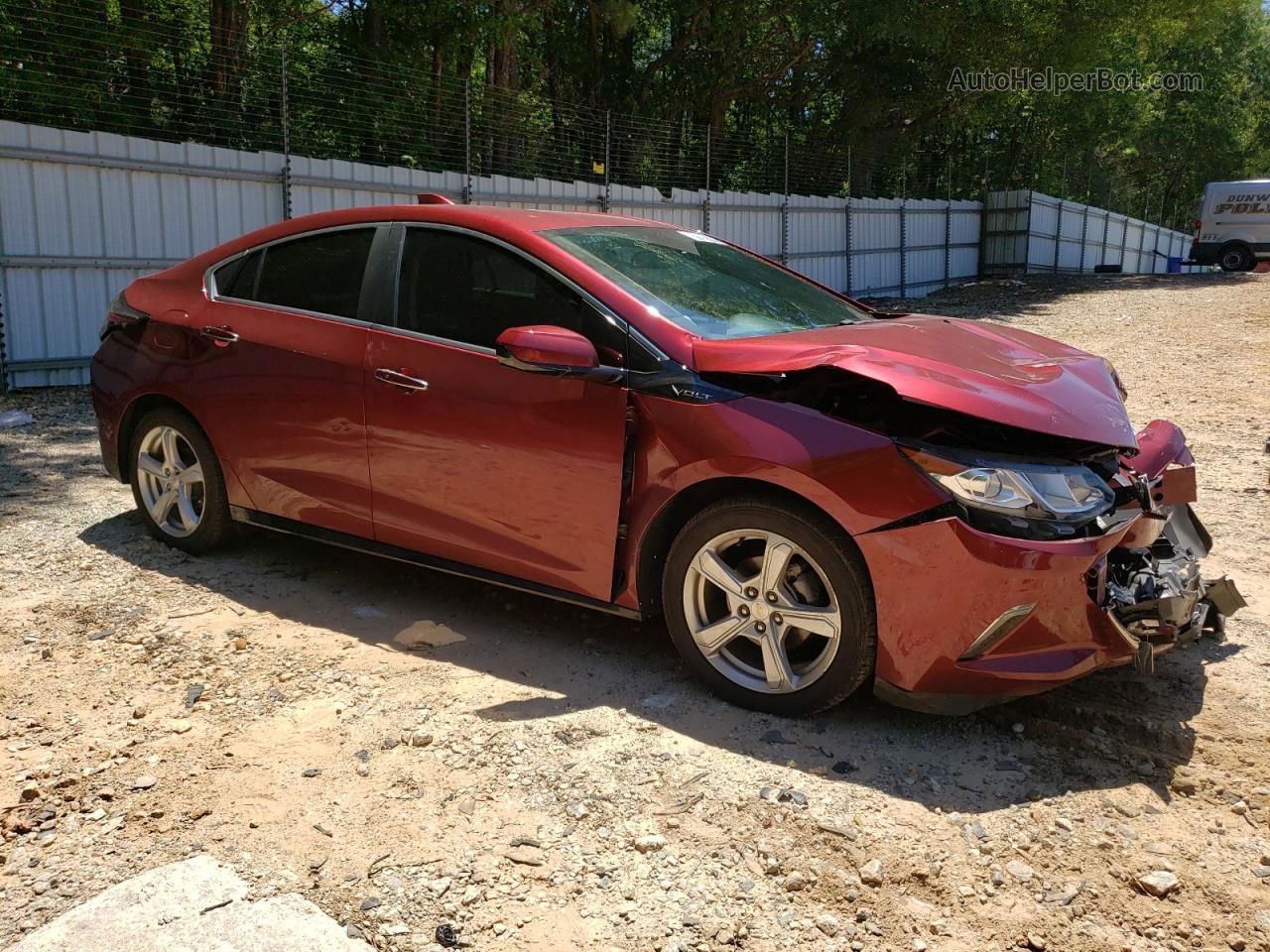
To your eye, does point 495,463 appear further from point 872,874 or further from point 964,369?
point 872,874

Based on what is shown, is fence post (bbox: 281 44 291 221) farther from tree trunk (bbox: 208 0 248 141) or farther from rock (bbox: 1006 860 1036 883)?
rock (bbox: 1006 860 1036 883)

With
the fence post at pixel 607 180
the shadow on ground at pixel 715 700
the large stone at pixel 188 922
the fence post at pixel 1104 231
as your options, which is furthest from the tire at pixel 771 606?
the fence post at pixel 1104 231

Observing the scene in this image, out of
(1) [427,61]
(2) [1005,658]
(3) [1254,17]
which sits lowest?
(2) [1005,658]

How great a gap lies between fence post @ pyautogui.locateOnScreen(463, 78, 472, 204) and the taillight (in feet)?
27.8

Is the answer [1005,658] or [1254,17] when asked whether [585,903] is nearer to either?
[1005,658]

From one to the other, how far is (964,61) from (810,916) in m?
23.5

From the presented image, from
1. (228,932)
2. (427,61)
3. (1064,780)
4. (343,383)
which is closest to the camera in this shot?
(228,932)

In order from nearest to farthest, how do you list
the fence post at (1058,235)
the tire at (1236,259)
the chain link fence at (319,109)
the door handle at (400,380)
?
the door handle at (400,380)
the chain link fence at (319,109)
the tire at (1236,259)
the fence post at (1058,235)

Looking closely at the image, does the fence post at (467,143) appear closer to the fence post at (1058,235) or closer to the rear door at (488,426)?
the rear door at (488,426)

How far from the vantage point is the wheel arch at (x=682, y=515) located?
3576mm

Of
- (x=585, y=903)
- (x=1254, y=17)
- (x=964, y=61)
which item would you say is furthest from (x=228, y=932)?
(x=1254, y=17)

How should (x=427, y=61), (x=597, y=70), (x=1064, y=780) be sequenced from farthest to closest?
(x=597, y=70), (x=427, y=61), (x=1064, y=780)

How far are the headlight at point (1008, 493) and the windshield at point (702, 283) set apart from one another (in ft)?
3.28

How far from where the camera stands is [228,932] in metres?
2.66
